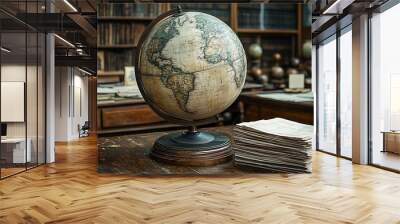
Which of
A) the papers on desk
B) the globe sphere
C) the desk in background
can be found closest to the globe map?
the globe sphere

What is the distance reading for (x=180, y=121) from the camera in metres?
3.33

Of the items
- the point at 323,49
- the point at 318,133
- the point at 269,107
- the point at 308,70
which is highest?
the point at 323,49

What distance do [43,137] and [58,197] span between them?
1655mm

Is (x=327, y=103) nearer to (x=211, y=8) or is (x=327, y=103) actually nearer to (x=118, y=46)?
(x=211, y=8)

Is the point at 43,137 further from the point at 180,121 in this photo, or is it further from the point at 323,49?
the point at 323,49

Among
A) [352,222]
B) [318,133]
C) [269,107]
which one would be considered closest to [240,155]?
[269,107]

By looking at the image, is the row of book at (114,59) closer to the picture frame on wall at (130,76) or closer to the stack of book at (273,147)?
the picture frame on wall at (130,76)

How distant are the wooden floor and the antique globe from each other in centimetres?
33

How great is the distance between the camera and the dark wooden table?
3.50 meters

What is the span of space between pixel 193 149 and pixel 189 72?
0.70 meters

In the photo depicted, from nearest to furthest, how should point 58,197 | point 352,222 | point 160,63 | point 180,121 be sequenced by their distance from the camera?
1. point 352,222
2. point 58,197
3. point 160,63
4. point 180,121

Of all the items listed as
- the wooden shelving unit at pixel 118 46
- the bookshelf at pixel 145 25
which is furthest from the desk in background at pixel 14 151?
the wooden shelving unit at pixel 118 46

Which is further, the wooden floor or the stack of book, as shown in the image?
the stack of book

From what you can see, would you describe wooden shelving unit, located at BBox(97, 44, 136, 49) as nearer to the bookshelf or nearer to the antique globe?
the bookshelf
